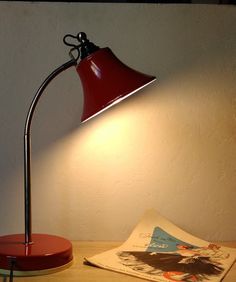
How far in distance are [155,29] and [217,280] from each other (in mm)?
634

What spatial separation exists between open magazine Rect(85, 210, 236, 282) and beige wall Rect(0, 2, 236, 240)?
0.07 meters

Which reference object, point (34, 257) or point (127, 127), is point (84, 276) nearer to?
point (34, 257)

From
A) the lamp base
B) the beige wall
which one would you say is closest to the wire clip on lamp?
the lamp base

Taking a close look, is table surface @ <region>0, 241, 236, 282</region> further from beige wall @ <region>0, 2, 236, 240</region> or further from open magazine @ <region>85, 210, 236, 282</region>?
beige wall @ <region>0, 2, 236, 240</region>

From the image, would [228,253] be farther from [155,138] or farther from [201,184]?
[155,138]

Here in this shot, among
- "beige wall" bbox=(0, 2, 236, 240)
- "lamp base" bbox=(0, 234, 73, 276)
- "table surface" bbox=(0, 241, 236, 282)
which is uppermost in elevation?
"beige wall" bbox=(0, 2, 236, 240)

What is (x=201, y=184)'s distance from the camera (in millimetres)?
1124

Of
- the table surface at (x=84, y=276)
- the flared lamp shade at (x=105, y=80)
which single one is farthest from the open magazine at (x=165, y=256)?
the flared lamp shade at (x=105, y=80)

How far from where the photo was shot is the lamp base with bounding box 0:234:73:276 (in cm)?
85

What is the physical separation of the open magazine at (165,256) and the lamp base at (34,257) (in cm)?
6

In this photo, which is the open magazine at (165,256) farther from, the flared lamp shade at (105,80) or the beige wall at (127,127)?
the flared lamp shade at (105,80)

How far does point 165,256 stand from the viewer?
3.08 feet

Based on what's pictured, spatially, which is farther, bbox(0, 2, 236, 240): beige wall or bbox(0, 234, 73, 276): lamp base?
bbox(0, 2, 236, 240): beige wall

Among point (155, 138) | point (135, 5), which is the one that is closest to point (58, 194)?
point (155, 138)
